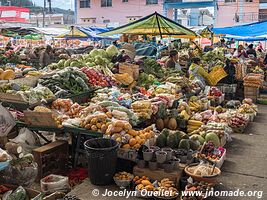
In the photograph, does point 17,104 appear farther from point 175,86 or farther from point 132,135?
point 175,86

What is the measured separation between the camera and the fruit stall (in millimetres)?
4789

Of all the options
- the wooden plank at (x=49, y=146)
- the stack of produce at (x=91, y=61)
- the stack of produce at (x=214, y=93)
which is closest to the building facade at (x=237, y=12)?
the stack of produce at (x=214, y=93)

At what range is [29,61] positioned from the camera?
1570 centimetres

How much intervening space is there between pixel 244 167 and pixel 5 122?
4.14 meters

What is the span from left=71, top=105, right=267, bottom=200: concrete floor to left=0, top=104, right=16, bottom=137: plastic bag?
5.87ft

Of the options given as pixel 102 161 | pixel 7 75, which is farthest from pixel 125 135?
pixel 7 75

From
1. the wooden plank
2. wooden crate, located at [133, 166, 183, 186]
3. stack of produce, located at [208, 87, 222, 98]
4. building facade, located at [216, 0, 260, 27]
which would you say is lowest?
wooden crate, located at [133, 166, 183, 186]

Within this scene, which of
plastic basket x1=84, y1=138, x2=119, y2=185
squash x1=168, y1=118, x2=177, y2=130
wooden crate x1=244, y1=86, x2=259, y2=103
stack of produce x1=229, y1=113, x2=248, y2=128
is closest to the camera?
plastic basket x1=84, y1=138, x2=119, y2=185

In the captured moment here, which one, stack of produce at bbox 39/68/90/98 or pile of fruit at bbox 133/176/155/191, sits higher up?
stack of produce at bbox 39/68/90/98

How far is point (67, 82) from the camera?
762cm

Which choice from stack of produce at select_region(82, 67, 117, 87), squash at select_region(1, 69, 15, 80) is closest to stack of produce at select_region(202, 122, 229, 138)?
stack of produce at select_region(82, 67, 117, 87)

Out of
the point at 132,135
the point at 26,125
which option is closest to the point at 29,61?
the point at 26,125

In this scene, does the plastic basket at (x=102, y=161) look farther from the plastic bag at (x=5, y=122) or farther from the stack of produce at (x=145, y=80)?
the stack of produce at (x=145, y=80)

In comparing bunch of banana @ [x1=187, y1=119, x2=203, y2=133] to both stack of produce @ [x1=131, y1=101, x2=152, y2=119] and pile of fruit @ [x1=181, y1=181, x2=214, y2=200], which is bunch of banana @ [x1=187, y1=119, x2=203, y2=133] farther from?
pile of fruit @ [x1=181, y1=181, x2=214, y2=200]
